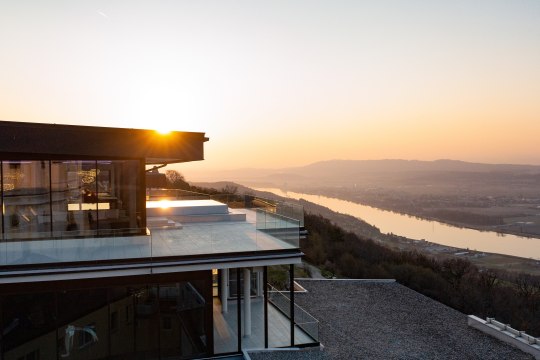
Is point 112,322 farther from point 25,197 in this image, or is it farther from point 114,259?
point 25,197

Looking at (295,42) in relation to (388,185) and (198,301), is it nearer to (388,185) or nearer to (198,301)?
(198,301)

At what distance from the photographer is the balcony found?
975cm

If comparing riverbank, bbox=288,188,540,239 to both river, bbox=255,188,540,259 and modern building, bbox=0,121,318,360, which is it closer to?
river, bbox=255,188,540,259

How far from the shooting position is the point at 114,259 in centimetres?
996

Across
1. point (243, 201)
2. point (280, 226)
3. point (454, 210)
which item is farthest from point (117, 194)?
point (454, 210)

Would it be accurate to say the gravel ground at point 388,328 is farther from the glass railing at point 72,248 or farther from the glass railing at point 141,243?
the glass railing at point 72,248

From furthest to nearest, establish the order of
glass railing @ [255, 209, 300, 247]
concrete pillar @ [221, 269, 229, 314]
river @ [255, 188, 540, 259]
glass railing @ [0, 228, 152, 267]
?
1. river @ [255, 188, 540, 259]
2. concrete pillar @ [221, 269, 229, 314]
3. glass railing @ [255, 209, 300, 247]
4. glass railing @ [0, 228, 152, 267]

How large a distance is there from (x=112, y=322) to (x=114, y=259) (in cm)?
148

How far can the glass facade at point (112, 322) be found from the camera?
966cm

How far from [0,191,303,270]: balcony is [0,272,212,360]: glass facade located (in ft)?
2.43

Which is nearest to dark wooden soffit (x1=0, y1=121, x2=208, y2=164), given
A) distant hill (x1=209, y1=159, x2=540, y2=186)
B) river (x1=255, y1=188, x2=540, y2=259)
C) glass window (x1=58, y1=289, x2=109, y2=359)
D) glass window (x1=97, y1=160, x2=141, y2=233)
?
glass window (x1=97, y1=160, x2=141, y2=233)

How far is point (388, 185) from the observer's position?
412 ft

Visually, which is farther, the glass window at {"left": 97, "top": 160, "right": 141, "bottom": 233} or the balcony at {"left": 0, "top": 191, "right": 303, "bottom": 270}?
the glass window at {"left": 97, "top": 160, "right": 141, "bottom": 233}

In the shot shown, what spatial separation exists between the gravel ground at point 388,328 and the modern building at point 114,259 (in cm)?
153
